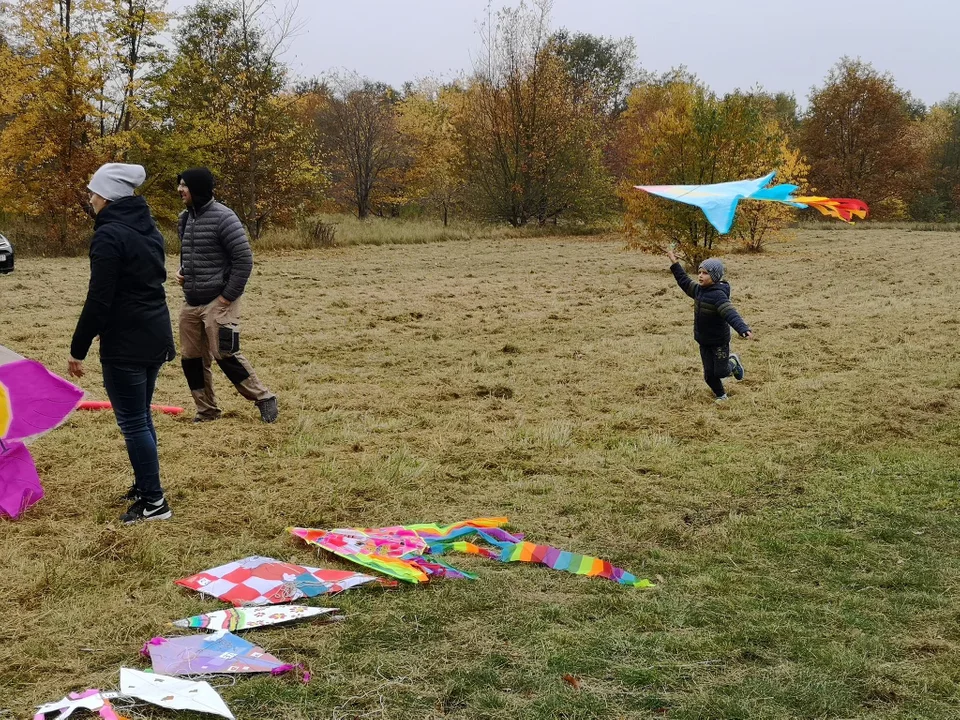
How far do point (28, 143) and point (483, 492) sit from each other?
64.9 feet

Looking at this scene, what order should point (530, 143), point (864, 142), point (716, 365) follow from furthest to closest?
point (864, 142), point (530, 143), point (716, 365)

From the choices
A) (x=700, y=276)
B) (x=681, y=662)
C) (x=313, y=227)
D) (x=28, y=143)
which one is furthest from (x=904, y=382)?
(x=28, y=143)

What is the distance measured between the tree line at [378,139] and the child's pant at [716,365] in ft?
34.5

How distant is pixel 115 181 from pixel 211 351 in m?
2.17

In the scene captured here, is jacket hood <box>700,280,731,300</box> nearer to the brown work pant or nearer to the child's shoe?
the child's shoe

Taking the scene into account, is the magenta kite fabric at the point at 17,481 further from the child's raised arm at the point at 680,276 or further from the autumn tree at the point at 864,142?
the autumn tree at the point at 864,142

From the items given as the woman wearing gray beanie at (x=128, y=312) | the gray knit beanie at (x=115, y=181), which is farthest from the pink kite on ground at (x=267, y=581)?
the gray knit beanie at (x=115, y=181)

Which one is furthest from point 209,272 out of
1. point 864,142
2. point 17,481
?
point 864,142

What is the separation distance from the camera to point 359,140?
31750 millimetres

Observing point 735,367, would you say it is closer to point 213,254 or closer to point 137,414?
point 213,254

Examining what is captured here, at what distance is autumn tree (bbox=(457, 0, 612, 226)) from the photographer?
1214 inches

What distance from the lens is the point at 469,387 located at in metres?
8.25

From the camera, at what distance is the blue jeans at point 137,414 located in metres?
4.50

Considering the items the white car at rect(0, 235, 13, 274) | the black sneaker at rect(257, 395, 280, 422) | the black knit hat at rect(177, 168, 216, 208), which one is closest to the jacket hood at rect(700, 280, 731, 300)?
the black sneaker at rect(257, 395, 280, 422)
